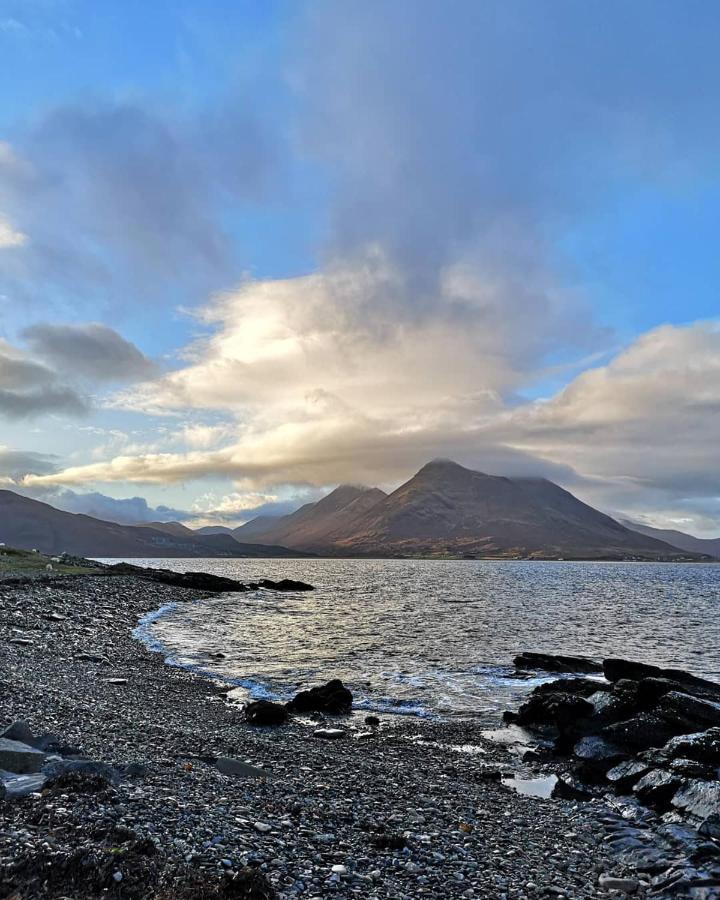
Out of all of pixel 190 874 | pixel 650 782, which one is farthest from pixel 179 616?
pixel 190 874

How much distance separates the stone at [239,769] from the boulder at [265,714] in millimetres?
7922

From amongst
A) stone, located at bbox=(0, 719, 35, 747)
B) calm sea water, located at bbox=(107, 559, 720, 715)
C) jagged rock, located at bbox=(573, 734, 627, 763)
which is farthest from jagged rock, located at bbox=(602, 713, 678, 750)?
stone, located at bbox=(0, 719, 35, 747)

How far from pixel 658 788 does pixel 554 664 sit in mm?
23772

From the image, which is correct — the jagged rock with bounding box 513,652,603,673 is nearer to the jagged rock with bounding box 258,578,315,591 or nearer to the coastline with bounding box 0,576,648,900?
the coastline with bounding box 0,576,648,900

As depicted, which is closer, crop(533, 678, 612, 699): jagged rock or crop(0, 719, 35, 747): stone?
crop(0, 719, 35, 747): stone

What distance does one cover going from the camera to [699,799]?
16.3 meters

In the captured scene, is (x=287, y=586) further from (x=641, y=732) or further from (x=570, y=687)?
(x=641, y=732)

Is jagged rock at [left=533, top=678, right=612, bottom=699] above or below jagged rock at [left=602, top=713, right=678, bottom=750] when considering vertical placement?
below

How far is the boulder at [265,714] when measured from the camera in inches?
966

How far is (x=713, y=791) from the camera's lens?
16250 mm

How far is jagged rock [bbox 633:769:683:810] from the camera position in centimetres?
1739

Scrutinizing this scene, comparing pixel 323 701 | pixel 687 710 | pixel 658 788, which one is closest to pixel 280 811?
pixel 658 788

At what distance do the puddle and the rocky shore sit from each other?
324 mm

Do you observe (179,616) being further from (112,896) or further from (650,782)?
(112,896)
